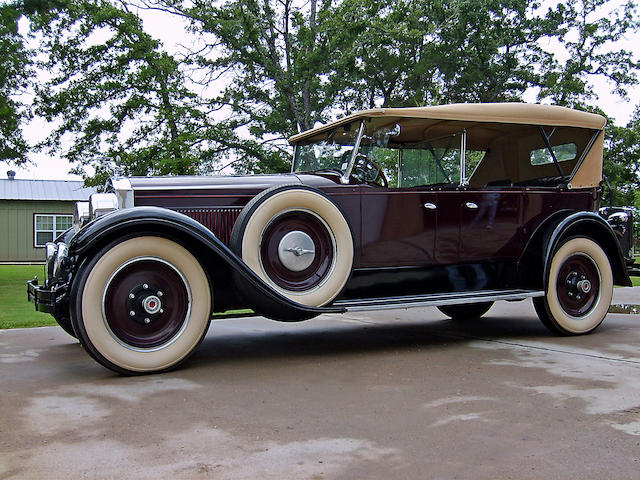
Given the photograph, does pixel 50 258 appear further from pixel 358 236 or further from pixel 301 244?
pixel 358 236

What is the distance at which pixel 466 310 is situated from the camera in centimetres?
752

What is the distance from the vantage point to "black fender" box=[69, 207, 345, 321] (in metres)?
4.29

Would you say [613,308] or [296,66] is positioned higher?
[296,66]

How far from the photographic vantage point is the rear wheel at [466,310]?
747 cm

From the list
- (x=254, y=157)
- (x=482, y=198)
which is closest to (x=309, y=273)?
(x=482, y=198)

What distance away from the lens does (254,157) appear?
19.9 meters

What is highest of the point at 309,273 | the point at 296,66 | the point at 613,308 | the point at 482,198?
the point at 296,66

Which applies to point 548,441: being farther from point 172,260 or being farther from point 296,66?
point 296,66

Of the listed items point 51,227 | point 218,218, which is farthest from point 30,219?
point 218,218

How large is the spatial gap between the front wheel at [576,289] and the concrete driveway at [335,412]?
0.24m

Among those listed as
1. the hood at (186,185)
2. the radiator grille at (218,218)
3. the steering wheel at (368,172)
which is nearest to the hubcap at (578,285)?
the steering wheel at (368,172)

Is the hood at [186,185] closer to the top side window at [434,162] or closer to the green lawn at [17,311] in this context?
the top side window at [434,162]

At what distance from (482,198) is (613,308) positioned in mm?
3589

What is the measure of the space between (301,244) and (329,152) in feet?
4.77
